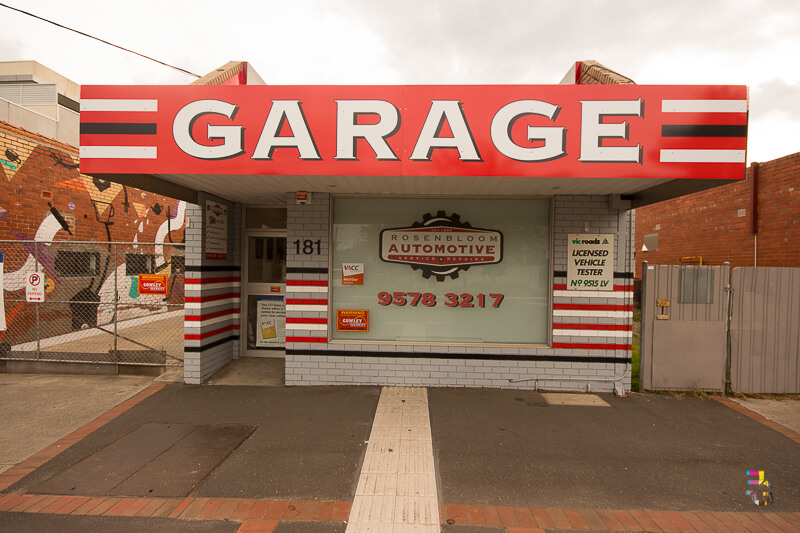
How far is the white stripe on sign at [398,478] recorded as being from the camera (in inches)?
108

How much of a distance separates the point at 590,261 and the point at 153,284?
6690 millimetres

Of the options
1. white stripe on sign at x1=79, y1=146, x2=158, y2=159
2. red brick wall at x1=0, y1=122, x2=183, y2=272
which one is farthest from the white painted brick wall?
red brick wall at x1=0, y1=122, x2=183, y2=272

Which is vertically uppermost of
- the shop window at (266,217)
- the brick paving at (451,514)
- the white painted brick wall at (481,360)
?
the shop window at (266,217)

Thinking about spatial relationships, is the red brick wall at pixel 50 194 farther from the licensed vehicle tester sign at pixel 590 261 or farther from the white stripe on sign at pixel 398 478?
the licensed vehicle tester sign at pixel 590 261

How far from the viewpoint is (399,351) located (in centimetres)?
541

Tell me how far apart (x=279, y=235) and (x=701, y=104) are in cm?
608

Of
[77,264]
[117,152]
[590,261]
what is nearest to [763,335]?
[590,261]

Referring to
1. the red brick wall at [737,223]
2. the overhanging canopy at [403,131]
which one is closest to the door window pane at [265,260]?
the overhanging canopy at [403,131]

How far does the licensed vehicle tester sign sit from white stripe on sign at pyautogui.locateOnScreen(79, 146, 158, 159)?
543 cm

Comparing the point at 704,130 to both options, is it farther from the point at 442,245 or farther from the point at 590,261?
the point at 442,245

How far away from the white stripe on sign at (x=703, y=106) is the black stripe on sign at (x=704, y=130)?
0.16 m

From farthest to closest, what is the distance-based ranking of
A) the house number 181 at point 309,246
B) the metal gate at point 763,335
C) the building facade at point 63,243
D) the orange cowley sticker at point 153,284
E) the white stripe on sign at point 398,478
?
the building facade at point 63,243
the orange cowley sticker at point 153,284
the house number 181 at point 309,246
the metal gate at point 763,335
the white stripe on sign at point 398,478

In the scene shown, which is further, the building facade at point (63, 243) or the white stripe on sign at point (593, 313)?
the building facade at point (63, 243)

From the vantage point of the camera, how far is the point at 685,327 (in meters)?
5.32
